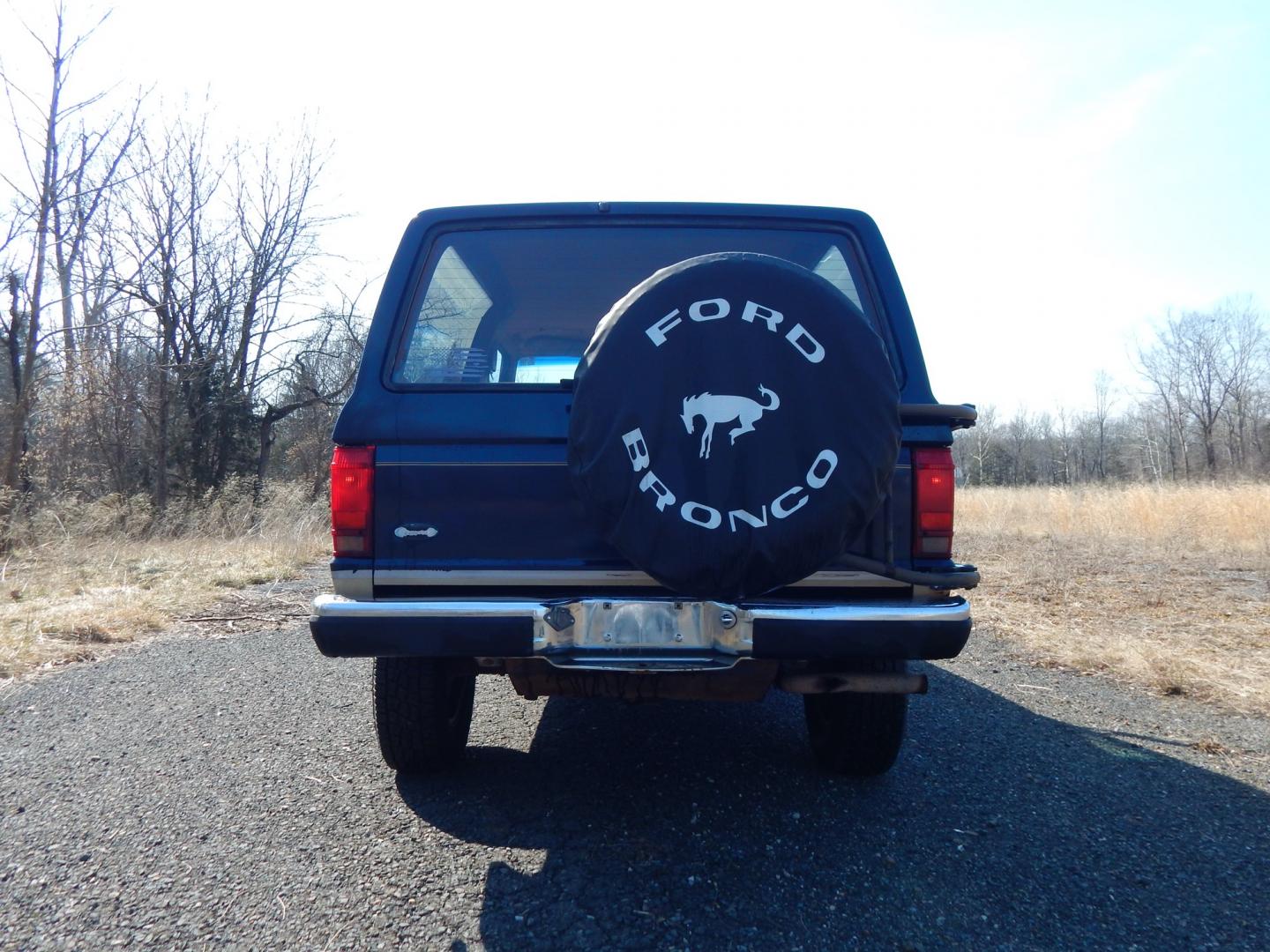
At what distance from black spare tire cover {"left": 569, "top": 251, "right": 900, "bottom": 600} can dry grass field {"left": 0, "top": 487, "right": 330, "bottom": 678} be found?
461 centimetres

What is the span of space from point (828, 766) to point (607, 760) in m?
0.86

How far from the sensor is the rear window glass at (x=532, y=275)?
9.04 ft

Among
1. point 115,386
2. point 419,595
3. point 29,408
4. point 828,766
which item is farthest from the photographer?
point 115,386

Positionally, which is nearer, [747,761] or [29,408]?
[747,761]

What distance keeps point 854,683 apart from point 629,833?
865mm

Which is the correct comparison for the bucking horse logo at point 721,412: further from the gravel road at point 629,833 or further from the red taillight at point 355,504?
the gravel road at point 629,833

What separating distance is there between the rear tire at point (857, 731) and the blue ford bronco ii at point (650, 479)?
1 centimetres

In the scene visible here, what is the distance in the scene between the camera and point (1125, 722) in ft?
13.0

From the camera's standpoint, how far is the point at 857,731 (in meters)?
2.94

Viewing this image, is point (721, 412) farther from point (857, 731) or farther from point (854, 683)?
point (857, 731)

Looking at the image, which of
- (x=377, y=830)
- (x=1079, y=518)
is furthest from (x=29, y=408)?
(x=1079, y=518)

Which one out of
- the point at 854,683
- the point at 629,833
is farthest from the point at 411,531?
the point at 854,683

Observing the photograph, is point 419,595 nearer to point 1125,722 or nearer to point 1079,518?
point 1125,722

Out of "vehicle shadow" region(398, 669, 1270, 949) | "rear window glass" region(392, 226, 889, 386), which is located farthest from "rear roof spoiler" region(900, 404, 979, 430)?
"vehicle shadow" region(398, 669, 1270, 949)
